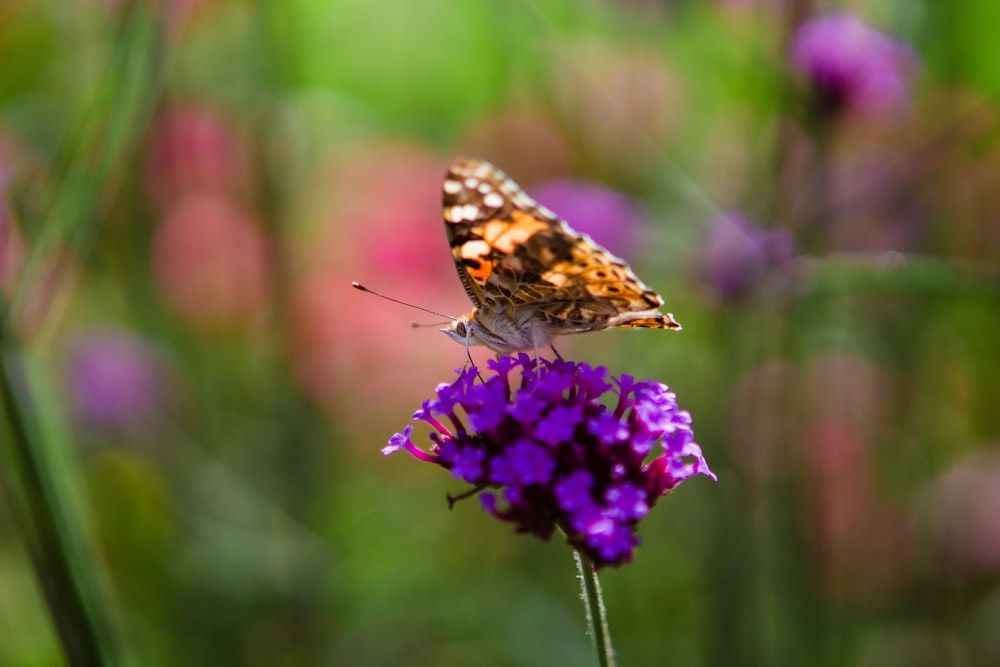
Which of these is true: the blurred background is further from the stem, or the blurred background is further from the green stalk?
the stem

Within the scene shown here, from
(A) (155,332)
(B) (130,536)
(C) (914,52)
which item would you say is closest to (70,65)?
(A) (155,332)

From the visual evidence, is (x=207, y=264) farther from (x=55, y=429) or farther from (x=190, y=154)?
(x=55, y=429)

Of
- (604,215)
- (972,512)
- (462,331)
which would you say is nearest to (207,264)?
(604,215)

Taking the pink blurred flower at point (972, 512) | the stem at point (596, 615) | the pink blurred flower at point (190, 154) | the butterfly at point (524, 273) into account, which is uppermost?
the pink blurred flower at point (190, 154)

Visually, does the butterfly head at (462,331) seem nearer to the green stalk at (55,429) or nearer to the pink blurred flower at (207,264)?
the green stalk at (55,429)

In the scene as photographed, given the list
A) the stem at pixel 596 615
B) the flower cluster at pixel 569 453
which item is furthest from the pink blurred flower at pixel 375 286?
the stem at pixel 596 615

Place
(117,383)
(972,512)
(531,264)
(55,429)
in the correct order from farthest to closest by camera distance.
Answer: (117,383) < (972,512) < (531,264) < (55,429)

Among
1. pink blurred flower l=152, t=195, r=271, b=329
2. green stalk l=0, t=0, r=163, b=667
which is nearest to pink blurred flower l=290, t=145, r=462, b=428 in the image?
pink blurred flower l=152, t=195, r=271, b=329
